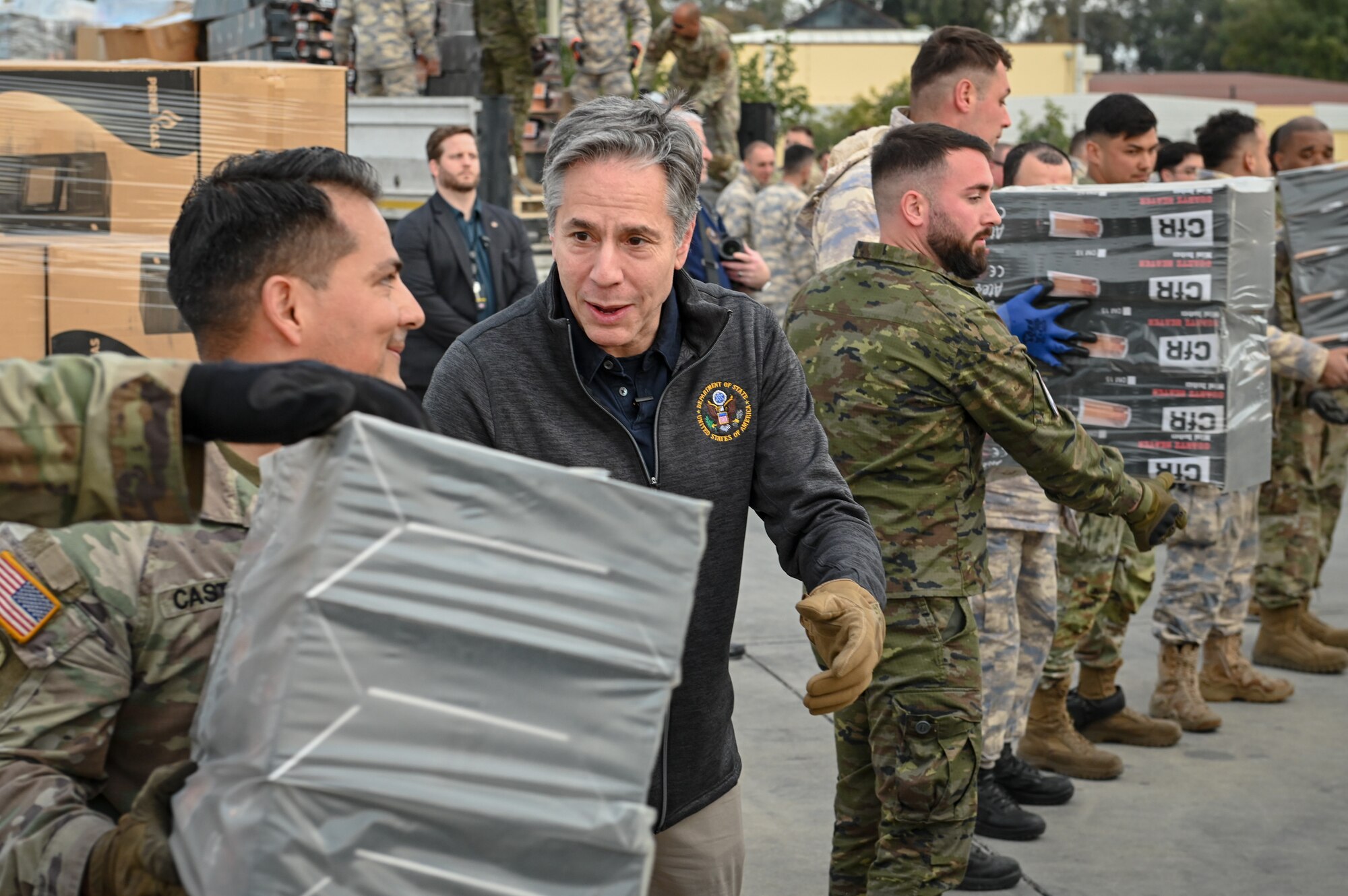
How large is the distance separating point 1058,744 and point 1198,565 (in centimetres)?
102

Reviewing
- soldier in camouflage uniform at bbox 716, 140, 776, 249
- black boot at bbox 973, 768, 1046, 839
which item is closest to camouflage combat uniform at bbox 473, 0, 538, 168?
soldier in camouflage uniform at bbox 716, 140, 776, 249

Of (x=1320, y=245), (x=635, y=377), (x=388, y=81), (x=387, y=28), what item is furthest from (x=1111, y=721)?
(x=387, y=28)

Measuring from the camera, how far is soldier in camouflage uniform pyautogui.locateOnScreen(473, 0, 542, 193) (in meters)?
10.6

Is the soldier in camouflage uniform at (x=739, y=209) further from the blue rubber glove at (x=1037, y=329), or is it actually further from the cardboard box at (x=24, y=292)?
the cardboard box at (x=24, y=292)

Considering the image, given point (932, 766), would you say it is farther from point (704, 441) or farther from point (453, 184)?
point (453, 184)

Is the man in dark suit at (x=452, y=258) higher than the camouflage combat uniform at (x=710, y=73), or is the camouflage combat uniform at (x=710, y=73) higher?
the camouflage combat uniform at (x=710, y=73)

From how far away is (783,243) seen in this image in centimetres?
1021

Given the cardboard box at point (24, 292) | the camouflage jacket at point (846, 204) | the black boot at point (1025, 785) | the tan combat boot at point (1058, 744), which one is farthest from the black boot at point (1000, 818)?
the cardboard box at point (24, 292)

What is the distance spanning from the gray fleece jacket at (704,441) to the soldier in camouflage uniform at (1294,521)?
4.62 meters

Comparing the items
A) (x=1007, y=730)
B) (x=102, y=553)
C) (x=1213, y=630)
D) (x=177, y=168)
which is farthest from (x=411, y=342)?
(x=102, y=553)

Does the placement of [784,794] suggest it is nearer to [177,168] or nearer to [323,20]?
[177,168]

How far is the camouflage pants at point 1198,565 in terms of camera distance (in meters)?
5.52

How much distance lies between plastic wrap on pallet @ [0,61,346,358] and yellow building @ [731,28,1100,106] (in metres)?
46.0

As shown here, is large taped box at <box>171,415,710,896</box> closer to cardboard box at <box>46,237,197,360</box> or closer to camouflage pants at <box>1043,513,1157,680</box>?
cardboard box at <box>46,237,197,360</box>
